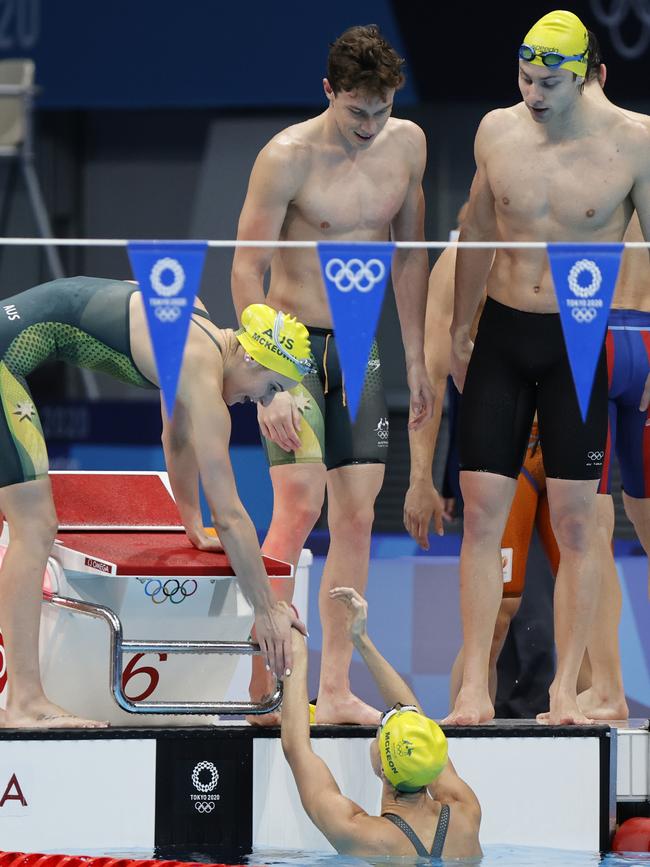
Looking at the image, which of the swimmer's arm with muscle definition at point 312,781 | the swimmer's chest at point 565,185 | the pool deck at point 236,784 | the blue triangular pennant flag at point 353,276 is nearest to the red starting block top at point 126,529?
the swimmer's arm with muscle definition at point 312,781

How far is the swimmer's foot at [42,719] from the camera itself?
439 cm

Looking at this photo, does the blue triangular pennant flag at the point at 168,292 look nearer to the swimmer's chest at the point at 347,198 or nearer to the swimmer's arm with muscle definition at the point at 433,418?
the swimmer's chest at the point at 347,198

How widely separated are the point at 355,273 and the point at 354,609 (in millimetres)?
953

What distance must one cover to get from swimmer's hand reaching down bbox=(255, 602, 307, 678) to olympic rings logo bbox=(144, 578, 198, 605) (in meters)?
0.27

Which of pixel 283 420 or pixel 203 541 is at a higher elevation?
pixel 283 420

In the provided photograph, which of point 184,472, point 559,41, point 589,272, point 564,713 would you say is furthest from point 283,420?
point 559,41

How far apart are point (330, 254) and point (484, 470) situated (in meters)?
0.94

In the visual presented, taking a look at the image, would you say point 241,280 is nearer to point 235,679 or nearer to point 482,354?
point 482,354

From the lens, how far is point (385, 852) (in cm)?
412

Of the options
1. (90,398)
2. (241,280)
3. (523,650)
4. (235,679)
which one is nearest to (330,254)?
(241,280)

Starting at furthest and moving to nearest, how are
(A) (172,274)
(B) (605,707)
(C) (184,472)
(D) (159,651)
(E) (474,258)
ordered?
(B) (605,707) → (E) (474,258) → (C) (184,472) → (D) (159,651) → (A) (172,274)

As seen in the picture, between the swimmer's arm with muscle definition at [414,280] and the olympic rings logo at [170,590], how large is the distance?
920 mm

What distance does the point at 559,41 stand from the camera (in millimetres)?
4500

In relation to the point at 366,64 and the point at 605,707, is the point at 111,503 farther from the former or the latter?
the point at 605,707
